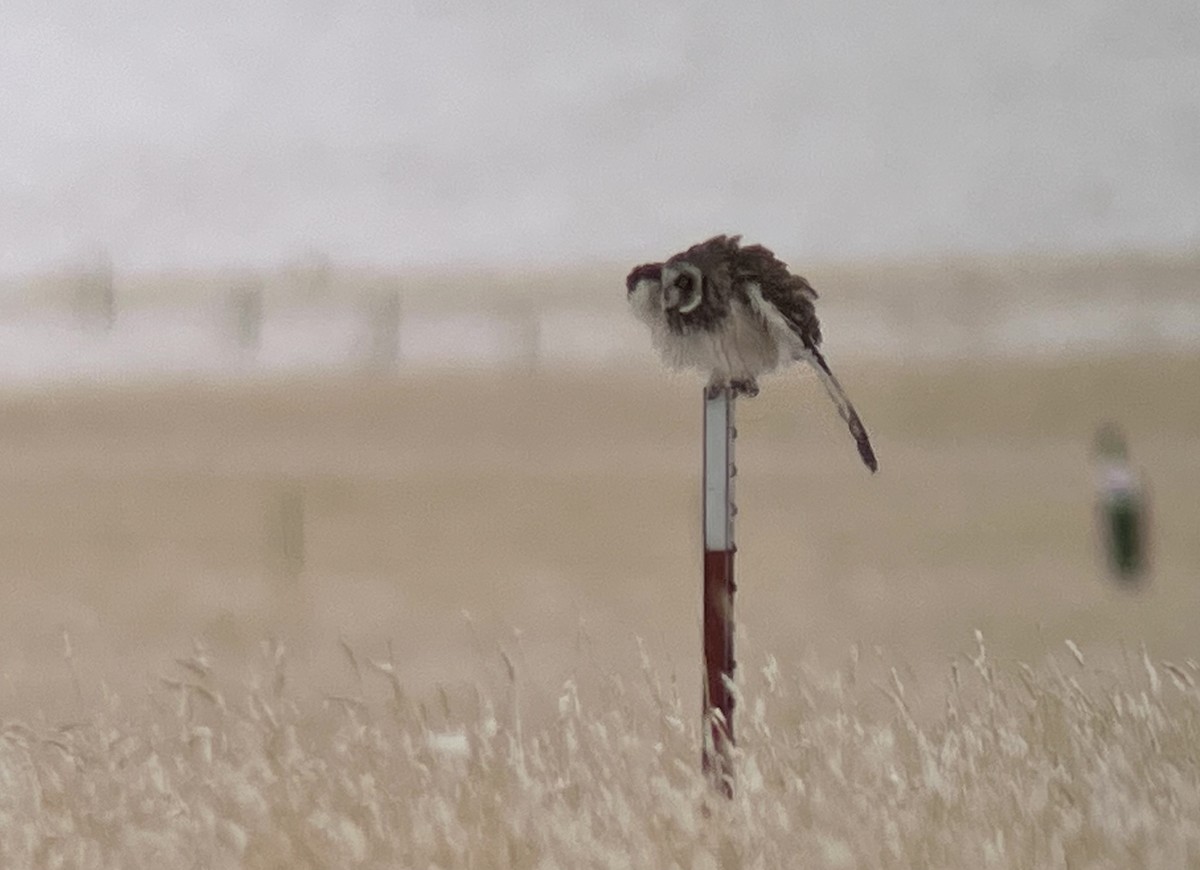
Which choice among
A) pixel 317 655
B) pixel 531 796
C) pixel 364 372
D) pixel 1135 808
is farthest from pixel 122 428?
pixel 1135 808

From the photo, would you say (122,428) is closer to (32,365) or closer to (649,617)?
(32,365)

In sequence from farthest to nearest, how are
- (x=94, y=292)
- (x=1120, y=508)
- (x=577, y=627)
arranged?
(x=1120, y=508)
(x=94, y=292)
(x=577, y=627)

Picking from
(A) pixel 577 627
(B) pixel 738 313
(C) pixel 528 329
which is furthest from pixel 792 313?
(C) pixel 528 329

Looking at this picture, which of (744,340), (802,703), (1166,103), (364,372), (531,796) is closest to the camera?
(744,340)

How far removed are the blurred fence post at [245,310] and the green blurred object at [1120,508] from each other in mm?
1298

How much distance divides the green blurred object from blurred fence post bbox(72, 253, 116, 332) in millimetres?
1517

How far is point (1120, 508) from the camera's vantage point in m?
2.31

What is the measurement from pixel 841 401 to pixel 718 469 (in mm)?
144

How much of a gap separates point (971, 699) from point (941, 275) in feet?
2.23

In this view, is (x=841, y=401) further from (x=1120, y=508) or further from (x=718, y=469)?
(x=1120, y=508)

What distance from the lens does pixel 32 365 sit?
7.24 feet

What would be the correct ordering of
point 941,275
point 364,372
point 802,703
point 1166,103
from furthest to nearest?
1. point 364,372
2. point 941,275
3. point 1166,103
4. point 802,703

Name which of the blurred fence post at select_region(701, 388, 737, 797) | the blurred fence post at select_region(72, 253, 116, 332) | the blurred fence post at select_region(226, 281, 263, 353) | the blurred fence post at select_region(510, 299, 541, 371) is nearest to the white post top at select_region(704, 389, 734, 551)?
the blurred fence post at select_region(701, 388, 737, 797)

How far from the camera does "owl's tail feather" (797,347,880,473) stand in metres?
1.46
